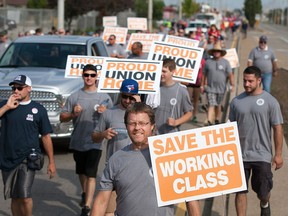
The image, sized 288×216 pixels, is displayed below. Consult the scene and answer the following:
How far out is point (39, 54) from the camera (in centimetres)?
1340

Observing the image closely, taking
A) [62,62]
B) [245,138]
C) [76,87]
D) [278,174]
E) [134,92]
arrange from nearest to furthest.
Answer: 1. [134,92]
2. [245,138]
3. [278,174]
4. [76,87]
5. [62,62]

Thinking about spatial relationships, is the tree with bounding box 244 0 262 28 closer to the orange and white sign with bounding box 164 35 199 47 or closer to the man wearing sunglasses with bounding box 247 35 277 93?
the man wearing sunglasses with bounding box 247 35 277 93

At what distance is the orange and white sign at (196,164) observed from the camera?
16.3 feet

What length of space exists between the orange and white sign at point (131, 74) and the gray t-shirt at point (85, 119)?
0.74 ft

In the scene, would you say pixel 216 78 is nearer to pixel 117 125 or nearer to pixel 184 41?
pixel 184 41

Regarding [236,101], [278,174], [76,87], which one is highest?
[236,101]

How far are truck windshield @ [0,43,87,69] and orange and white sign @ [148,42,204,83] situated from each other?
2.44 m

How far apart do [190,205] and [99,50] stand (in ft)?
29.7

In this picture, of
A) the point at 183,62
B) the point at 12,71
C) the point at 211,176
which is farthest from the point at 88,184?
the point at 12,71

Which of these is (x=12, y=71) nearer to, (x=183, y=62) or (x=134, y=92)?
(x=183, y=62)

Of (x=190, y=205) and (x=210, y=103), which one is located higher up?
(x=190, y=205)

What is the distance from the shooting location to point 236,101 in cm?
769

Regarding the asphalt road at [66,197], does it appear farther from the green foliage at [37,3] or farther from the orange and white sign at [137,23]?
the green foliage at [37,3]

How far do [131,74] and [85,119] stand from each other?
0.94 m
